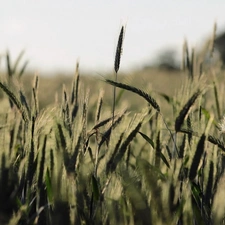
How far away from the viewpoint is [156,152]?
1.27m

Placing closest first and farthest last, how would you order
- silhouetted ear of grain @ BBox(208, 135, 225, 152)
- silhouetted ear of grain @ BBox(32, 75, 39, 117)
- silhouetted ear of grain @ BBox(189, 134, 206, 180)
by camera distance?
silhouetted ear of grain @ BBox(189, 134, 206, 180)
silhouetted ear of grain @ BBox(208, 135, 225, 152)
silhouetted ear of grain @ BBox(32, 75, 39, 117)

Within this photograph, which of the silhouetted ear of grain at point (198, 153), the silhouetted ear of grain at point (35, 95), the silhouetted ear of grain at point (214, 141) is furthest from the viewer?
the silhouetted ear of grain at point (35, 95)

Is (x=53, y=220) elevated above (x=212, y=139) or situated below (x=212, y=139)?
below

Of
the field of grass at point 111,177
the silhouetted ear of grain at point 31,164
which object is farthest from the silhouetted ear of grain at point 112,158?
the silhouetted ear of grain at point 31,164

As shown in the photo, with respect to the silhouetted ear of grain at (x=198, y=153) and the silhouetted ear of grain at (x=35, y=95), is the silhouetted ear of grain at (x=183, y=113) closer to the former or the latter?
the silhouetted ear of grain at (x=198, y=153)

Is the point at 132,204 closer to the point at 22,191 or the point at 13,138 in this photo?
the point at 22,191

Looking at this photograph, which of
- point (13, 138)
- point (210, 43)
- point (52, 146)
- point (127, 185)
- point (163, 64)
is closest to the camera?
point (127, 185)

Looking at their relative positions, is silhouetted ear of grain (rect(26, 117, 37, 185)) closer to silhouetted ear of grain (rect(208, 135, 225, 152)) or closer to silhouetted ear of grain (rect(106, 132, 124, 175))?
silhouetted ear of grain (rect(106, 132, 124, 175))

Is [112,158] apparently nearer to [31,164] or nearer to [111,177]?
[111,177]

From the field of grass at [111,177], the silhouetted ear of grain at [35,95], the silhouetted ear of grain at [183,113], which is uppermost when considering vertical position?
the silhouetted ear of grain at [183,113]

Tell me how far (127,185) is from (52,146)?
0.18 metres

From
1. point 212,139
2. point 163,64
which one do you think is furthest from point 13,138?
point 163,64

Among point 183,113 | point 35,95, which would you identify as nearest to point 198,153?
point 183,113

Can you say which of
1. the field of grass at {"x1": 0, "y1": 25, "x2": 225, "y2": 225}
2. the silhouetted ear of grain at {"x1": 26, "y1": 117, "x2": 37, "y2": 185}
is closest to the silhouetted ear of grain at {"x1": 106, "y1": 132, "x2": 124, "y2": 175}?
the field of grass at {"x1": 0, "y1": 25, "x2": 225, "y2": 225}
